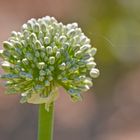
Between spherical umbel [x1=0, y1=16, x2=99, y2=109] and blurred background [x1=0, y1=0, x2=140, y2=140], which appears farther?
blurred background [x1=0, y1=0, x2=140, y2=140]

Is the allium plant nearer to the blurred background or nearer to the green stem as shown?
the green stem

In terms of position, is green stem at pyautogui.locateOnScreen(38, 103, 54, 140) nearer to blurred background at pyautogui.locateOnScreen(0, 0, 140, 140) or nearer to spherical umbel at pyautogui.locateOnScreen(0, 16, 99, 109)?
spherical umbel at pyautogui.locateOnScreen(0, 16, 99, 109)

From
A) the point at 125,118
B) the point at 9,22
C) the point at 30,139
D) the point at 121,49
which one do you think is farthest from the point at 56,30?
the point at 9,22

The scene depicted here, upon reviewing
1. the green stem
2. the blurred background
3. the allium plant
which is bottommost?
the green stem

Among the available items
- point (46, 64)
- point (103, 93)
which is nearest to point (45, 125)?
point (46, 64)

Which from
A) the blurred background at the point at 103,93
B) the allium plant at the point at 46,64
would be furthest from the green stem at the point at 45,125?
the blurred background at the point at 103,93

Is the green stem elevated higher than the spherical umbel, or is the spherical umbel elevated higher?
the spherical umbel

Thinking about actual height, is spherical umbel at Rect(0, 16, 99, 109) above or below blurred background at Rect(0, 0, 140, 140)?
below

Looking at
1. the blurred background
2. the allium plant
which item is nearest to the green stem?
the allium plant
